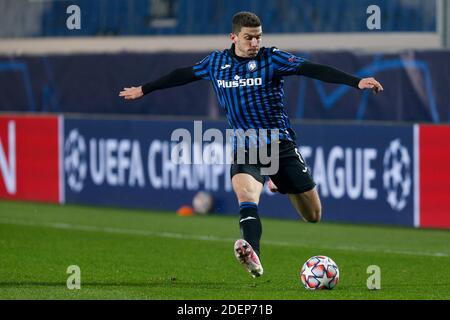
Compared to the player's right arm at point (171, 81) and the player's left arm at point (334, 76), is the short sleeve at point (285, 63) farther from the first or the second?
the player's right arm at point (171, 81)

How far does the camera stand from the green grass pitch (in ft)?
31.5

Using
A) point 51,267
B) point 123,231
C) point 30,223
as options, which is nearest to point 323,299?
point 51,267

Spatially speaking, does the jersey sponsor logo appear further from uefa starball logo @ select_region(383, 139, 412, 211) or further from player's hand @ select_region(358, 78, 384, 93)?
uefa starball logo @ select_region(383, 139, 412, 211)

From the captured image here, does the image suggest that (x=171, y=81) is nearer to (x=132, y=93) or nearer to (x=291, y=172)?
(x=132, y=93)

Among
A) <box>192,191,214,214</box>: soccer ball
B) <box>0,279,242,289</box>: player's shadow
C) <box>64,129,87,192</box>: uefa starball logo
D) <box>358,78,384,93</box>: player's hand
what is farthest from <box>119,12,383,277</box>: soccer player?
<box>64,129,87,192</box>: uefa starball logo

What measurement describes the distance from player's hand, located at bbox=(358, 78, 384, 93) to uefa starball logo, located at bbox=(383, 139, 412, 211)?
18.5ft

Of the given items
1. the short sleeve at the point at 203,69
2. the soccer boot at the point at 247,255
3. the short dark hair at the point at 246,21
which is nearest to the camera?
the soccer boot at the point at 247,255

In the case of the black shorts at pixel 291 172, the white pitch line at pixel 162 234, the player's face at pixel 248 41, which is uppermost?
the player's face at pixel 248 41

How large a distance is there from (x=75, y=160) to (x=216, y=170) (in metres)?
2.58

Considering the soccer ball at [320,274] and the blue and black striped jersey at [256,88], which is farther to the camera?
the blue and black striped jersey at [256,88]

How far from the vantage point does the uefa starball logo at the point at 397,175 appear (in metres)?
14.9

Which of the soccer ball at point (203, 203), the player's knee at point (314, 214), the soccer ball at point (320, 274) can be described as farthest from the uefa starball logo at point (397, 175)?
the soccer ball at point (320, 274)

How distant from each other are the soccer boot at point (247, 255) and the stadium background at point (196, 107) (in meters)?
5.97

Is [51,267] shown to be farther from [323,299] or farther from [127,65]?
[127,65]
